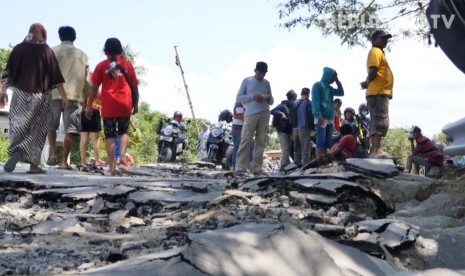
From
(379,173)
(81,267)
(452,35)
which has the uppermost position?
(452,35)

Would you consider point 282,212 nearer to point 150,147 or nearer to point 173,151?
point 173,151

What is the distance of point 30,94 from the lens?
24.7 ft

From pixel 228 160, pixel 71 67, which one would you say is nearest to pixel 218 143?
pixel 228 160

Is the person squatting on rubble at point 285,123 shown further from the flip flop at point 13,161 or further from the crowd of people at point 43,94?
the flip flop at point 13,161

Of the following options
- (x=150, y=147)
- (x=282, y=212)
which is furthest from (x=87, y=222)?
(x=150, y=147)

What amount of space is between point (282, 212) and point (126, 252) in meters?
1.42

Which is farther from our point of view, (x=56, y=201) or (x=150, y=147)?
(x=150, y=147)

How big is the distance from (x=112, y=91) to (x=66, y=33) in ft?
5.22

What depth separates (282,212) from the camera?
4.78 metres

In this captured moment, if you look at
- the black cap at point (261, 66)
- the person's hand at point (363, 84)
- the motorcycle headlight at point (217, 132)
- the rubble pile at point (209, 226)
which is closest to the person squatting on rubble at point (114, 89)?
the rubble pile at point (209, 226)

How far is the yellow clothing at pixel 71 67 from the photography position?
29.5 feet

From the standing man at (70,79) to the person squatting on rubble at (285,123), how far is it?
4.02 m

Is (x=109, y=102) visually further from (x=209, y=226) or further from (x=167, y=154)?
(x=167, y=154)

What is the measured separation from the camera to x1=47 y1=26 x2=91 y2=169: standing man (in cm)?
900
